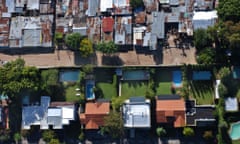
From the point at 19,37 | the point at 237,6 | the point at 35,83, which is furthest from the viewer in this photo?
the point at 19,37

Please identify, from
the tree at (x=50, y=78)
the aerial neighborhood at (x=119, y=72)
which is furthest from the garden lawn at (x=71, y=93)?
the tree at (x=50, y=78)

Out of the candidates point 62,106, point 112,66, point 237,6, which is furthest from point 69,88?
point 237,6

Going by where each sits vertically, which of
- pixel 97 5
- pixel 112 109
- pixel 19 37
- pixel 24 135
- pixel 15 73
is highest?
pixel 97 5

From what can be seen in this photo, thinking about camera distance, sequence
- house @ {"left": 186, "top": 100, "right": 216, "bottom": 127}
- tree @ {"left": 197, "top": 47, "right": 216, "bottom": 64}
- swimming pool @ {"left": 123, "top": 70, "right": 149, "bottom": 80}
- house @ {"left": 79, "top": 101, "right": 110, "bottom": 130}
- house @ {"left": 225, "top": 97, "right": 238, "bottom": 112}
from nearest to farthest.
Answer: house @ {"left": 225, "top": 97, "right": 238, "bottom": 112}
house @ {"left": 186, "top": 100, "right": 216, "bottom": 127}
tree @ {"left": 197, "top": 47, "right": 216, "bottom": 64}
house @ {"left": 79, "top": 101, "right": 110, "bottom": 130}
swimming pool @ {"left": 123, "top": 70, "right": 149, "bottom": 80}

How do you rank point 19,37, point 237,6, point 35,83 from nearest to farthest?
point 237,6
point 35,83
point 19,37

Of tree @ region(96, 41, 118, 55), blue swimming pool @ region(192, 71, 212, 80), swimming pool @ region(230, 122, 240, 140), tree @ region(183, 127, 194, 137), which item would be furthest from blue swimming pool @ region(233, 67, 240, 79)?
tree @ region(96, 41, 118, 55)

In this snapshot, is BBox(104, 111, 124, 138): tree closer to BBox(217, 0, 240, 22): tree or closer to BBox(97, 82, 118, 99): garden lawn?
BBox(97, 82, 118, 99): garden lawn

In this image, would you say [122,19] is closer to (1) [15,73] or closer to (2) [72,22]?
(2) [72,22]

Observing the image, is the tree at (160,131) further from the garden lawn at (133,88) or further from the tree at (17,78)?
the tree at (17,78)
